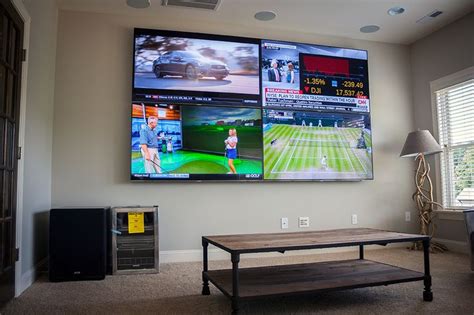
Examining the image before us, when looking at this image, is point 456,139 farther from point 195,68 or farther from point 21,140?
point 21,140

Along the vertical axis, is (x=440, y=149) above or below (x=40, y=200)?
above

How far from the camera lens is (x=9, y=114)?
8.09 ft

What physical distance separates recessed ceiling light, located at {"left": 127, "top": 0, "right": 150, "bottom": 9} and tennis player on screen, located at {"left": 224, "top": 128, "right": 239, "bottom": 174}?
1.49 metres

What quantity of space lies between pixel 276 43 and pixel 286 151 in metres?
1.22

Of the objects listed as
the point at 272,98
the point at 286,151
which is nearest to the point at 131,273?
the point at 286,151

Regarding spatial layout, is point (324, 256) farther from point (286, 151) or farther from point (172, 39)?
point (172, 39)

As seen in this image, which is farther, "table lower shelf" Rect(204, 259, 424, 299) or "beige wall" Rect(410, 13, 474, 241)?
"beige wall" Rect(410, 13, 474, 241)

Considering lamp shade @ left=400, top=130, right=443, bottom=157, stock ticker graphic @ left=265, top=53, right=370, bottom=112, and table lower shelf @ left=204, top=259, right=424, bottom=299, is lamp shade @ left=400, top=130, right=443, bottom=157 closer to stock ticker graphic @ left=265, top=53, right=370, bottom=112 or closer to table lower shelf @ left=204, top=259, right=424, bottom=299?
stock ticker graphic @ left=265, top=53, right=370, bottom=112

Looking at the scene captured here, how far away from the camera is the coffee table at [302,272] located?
2.17 m

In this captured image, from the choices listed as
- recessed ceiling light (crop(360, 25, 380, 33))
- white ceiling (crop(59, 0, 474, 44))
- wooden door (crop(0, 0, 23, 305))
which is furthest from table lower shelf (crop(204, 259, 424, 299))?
recessed ceiling light (crop(360, 25, 380, 33))

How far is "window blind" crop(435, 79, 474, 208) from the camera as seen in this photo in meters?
4.12

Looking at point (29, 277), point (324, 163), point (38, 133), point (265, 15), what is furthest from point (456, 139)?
point (29, 277)

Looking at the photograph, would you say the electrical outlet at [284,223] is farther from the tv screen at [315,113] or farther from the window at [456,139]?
the window at [456,139]

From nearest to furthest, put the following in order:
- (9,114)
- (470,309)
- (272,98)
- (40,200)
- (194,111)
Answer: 1. (470,309)
2. (9,114)
3. (40,200)
4. (194,111)
5. (272,98)
